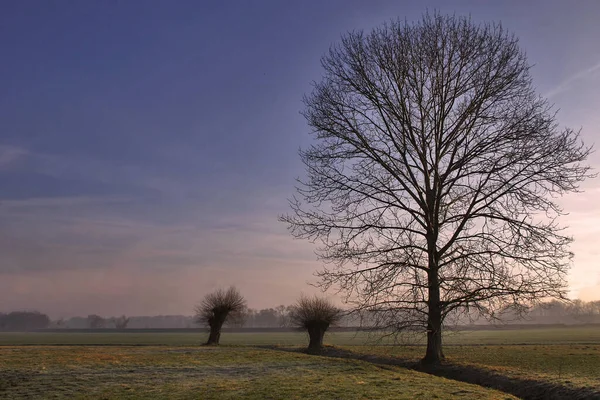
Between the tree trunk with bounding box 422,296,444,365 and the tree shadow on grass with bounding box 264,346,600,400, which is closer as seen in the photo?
the tree shadow on grass with bounding box 264,346,600,400

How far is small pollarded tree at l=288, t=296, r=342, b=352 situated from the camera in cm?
3525

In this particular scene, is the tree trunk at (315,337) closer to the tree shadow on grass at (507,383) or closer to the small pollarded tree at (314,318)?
the small pollarded tree at (314,318)

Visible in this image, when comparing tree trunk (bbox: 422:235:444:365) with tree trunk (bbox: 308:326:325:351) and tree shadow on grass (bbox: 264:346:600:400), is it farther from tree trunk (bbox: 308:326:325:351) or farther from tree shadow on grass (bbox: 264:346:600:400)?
tree trunk (bbox: 308:326:325:351)

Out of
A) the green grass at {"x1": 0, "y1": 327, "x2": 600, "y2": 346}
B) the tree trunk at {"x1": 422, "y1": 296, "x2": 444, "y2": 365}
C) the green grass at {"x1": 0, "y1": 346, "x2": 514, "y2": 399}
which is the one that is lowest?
the green grass at {"x1": 0, "y1": 327, "x2": 600, "y2": 346}

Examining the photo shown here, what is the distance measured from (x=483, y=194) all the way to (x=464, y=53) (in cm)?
589

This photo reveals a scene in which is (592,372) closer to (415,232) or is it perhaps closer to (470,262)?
(470,262)

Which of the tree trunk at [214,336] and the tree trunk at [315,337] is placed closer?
the tree trunk at [315,337]

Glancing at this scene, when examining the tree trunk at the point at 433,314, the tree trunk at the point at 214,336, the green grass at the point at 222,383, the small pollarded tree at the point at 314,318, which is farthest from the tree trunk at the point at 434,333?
the tree trunk at the point at 214,336

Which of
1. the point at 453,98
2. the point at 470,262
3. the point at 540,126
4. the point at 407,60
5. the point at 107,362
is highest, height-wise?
the point at 407,60

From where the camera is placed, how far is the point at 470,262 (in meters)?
18.2

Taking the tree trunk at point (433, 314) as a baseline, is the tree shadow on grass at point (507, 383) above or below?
below

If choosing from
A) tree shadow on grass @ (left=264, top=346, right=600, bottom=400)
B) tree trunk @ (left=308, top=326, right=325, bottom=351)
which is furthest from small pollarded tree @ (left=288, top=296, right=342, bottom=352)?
tree shadow on grass @ (left=264, top=346, right=600, bottom=400)

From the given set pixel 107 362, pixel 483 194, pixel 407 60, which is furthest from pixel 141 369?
pixel 407 60

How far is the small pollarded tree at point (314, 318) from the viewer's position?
116 ft
